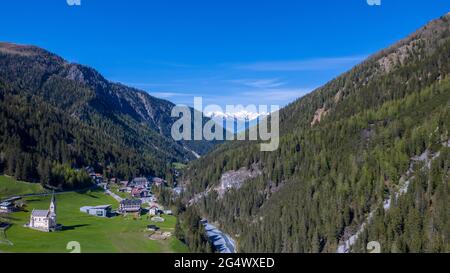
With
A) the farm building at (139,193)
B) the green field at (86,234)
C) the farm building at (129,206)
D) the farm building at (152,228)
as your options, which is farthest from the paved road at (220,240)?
the farm building at (139,193)

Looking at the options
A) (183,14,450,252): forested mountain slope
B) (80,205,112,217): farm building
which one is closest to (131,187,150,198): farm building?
(183,14,450,252): forested mountain slope

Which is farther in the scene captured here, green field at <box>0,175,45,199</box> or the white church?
green field at <box>0,175,45,199</box>

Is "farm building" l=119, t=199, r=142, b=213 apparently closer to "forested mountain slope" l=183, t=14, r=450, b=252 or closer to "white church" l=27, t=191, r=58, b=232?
"forested mountain slope" l=183, t=14, r=450, b=252

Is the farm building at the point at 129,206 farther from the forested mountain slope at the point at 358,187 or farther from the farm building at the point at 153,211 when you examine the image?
the forested mountain slope at the point at 358,187

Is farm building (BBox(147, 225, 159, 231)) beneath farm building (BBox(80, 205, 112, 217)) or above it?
beneath

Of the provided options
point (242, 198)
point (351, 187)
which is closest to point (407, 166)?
point (351, 187)
